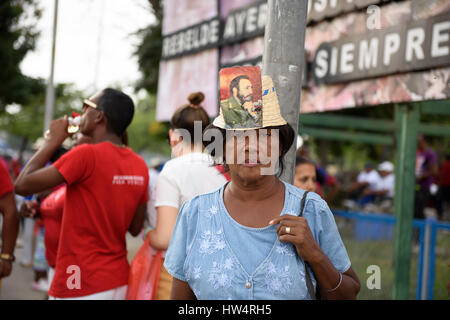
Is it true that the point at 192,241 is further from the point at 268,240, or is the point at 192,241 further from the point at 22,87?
the point at 22,87

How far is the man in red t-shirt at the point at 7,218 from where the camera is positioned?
3393 millimetres

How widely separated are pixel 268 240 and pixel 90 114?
5.91 feet

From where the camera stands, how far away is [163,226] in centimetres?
307

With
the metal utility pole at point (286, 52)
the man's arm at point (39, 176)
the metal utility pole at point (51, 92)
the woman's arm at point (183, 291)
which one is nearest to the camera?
the woman's arm at point (183, 291)

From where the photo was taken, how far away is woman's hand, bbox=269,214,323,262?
1.87 meters

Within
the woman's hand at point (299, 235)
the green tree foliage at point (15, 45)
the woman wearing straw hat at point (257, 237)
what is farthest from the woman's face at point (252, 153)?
the green tree foliage at point (15, 45)

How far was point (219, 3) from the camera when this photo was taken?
25.3 ft

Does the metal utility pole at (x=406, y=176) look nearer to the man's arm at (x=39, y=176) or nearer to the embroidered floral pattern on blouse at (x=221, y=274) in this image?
the man's arm at (x=39, y=176)

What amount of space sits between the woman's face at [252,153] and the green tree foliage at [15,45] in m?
21.6

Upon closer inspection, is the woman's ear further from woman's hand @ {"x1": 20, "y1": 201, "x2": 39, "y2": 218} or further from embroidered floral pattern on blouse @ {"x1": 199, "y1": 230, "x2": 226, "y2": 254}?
embroidered floral pattern on blouse @ {"x1": 199, "y1": 230, "x2": 226, "y2": 254}

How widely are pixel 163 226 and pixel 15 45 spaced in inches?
881

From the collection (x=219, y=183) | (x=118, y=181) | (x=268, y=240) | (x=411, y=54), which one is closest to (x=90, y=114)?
(x=118, y=181)
